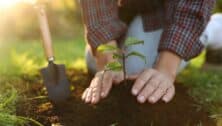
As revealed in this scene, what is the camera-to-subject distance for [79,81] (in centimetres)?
289

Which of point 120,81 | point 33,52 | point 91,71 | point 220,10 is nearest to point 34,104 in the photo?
point 120,81

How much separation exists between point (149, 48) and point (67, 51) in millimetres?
1575

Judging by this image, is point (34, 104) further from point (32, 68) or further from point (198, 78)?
point (198, 78)

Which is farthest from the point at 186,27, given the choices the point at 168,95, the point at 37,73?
the point at 37,73

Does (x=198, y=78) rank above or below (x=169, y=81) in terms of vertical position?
below

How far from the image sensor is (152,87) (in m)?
2.28

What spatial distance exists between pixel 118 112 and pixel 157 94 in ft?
0.63

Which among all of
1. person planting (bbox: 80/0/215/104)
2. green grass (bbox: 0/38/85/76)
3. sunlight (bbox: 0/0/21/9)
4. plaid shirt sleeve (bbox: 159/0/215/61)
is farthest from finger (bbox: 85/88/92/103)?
sunlight (bbox: 0/0/21/9)

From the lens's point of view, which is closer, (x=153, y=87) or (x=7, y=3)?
(x=153, y=87)

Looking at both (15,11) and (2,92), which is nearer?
(2,92)

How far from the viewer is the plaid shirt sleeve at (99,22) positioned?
8.50 ft

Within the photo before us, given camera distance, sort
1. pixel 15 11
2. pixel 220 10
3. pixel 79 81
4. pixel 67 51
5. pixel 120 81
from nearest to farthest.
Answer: pixel 120 81
pixel 79 81
pixel 67 51
pixel 220 10
pixel 15 11

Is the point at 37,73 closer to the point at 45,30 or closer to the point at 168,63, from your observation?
the point at 45,30

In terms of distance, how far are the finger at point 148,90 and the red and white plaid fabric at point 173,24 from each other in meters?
0.27
